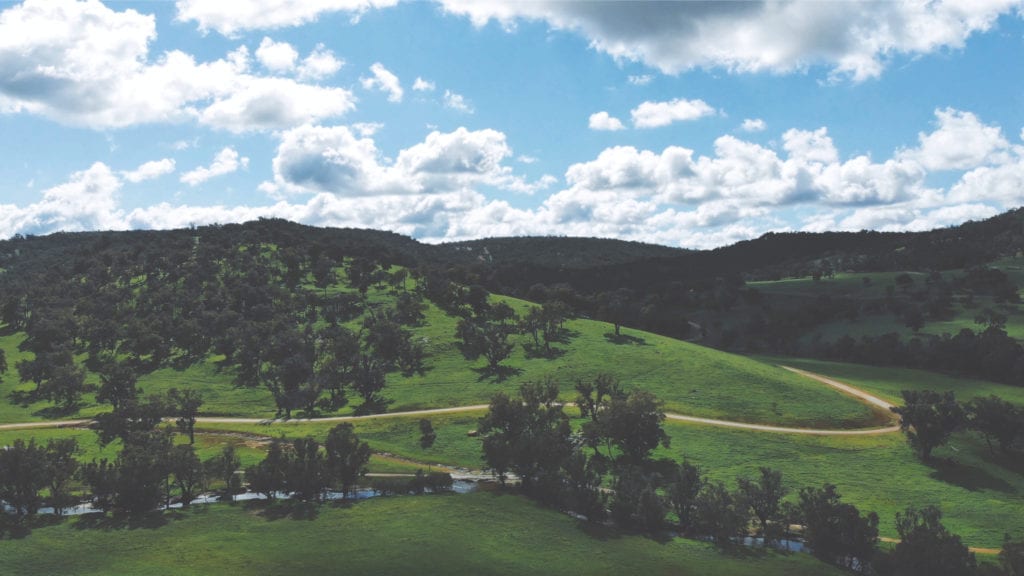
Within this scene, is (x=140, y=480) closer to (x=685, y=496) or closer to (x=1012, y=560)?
(x=685, y=496)

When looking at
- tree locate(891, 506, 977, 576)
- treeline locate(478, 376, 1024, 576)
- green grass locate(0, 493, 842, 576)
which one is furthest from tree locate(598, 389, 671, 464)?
tree locate(891, 506, 977, 576)

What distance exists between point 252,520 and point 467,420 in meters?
43.3

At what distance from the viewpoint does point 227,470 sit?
78.1 meters

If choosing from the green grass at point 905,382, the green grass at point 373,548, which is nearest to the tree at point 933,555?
the green grass at point 373,548

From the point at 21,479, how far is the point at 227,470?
20.9 metres

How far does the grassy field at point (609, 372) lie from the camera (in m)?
108

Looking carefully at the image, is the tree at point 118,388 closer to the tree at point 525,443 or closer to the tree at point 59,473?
the tree at point 59,473

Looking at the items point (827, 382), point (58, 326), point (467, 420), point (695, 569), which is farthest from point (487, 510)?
point (58, 326)

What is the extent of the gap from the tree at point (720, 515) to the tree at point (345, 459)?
4092 centimetres

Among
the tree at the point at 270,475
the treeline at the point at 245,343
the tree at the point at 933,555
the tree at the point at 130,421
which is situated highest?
the treeline at the point at 245,343

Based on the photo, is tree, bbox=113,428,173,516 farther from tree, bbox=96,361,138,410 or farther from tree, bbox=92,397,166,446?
tree, bbox=96,361,138,410

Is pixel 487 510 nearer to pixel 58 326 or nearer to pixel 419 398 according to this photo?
pixel 419 398

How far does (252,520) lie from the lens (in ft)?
228

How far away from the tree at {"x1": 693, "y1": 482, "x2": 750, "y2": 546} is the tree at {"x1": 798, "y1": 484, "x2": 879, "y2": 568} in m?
6.77
